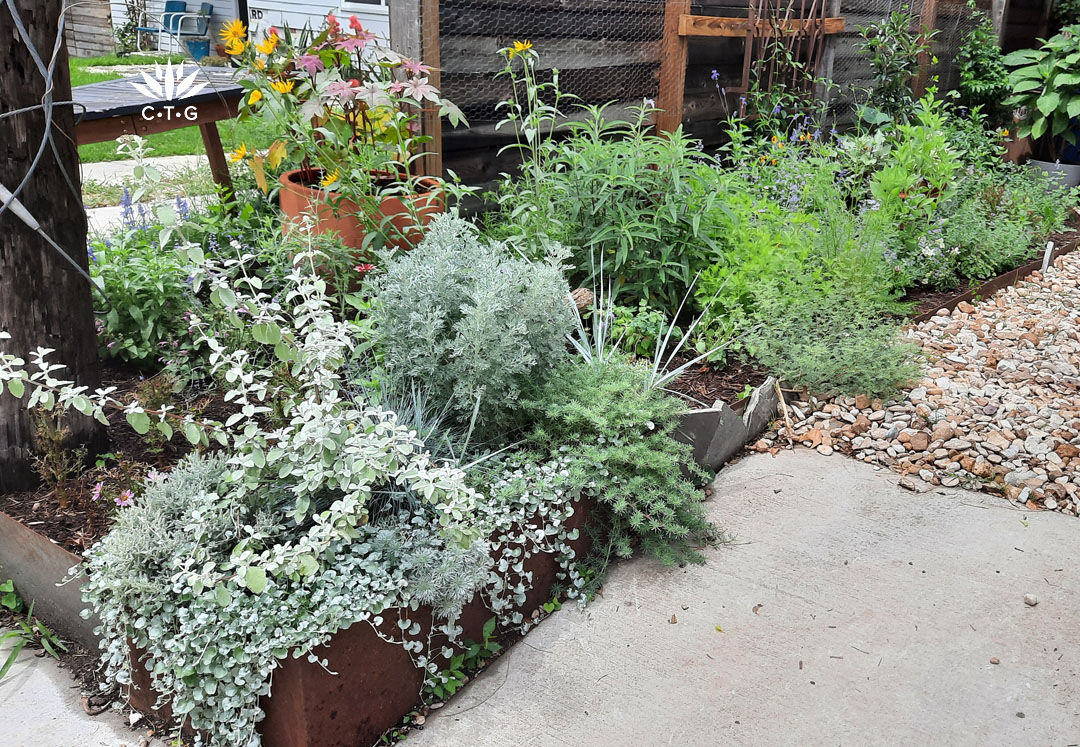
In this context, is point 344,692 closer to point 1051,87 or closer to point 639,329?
point 639,329

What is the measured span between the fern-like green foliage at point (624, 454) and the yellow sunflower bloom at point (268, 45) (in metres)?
1.70

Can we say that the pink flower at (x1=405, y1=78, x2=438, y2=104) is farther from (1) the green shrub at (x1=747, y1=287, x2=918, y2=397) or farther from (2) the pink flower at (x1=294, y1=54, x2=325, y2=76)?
(1) the green shrub at (x1=747, y1=287, x2=918, y2=397)

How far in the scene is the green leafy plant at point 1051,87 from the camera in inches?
295

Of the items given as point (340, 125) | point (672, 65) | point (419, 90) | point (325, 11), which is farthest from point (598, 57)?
point (325, 11)

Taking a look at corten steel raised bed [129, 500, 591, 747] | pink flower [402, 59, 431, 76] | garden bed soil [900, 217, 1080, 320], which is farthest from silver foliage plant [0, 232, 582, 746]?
garden bed soil [900, 217, 1080, 320]

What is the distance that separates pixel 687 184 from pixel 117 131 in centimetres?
249

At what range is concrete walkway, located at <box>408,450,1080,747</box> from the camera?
6.83 feet

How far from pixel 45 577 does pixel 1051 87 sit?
8.67 m

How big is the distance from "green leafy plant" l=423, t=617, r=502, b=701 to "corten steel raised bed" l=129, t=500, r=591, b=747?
1.9 inches

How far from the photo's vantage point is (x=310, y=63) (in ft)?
10.6

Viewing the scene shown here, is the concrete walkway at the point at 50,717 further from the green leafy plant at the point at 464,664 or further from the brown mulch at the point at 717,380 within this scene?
the brown mulch at the point at 717,380

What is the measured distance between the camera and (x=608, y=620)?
2457mm

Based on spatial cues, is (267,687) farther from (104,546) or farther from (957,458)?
(957,458)

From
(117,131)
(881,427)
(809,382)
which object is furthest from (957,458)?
(117,131)
